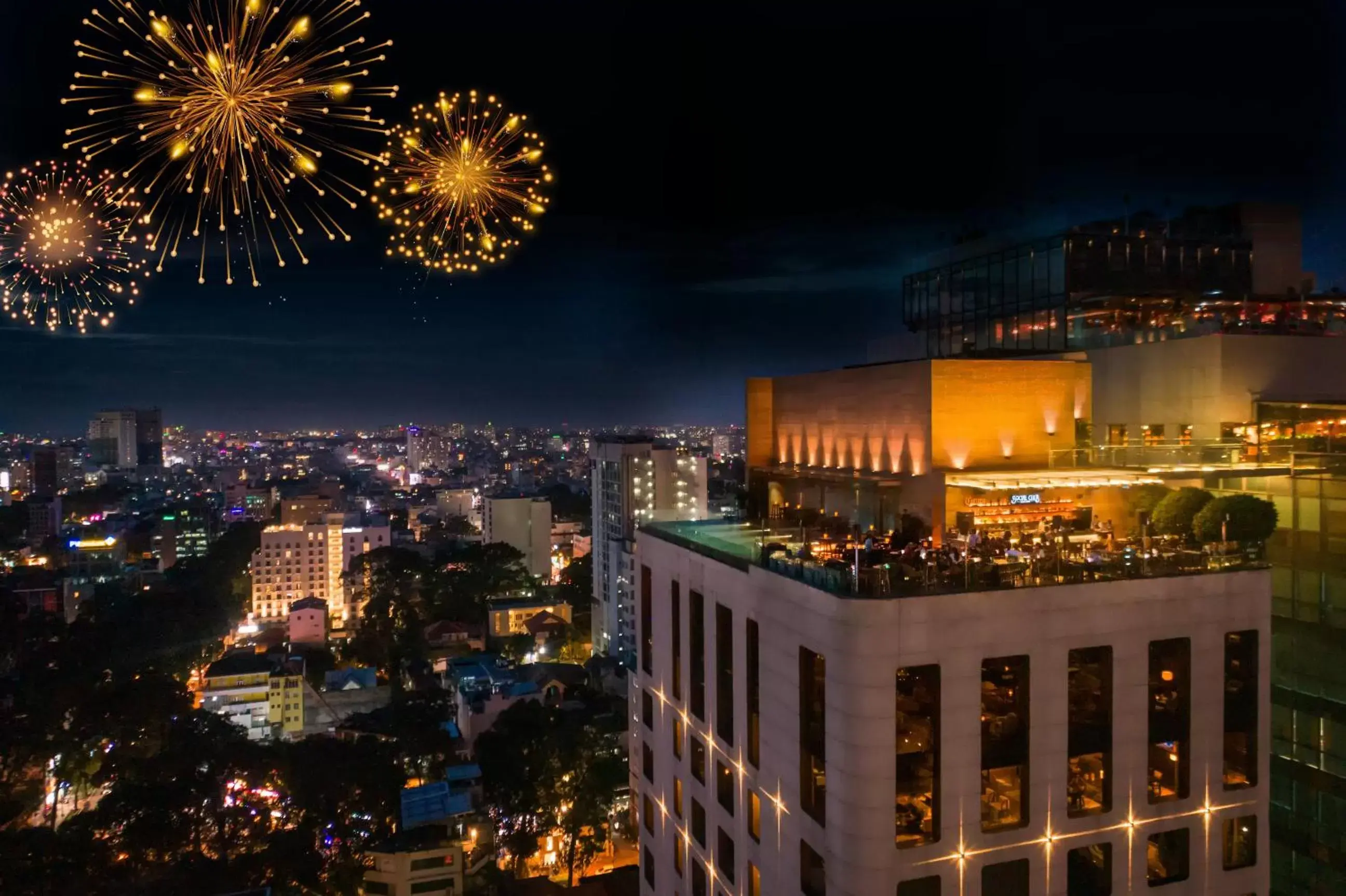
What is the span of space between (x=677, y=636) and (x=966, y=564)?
22.2 feet

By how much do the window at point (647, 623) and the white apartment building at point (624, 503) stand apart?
37.4 m

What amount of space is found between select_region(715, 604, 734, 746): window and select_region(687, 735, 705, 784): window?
103 centimetres

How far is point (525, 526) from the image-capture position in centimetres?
9331

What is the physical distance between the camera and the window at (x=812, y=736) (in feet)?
36.8

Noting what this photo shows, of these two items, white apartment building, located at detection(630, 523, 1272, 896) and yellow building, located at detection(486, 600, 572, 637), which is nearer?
white apartment building, located at detection(630, 523, 1272, 896)

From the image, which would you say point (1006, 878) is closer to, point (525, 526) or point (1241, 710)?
point (1241, 710)

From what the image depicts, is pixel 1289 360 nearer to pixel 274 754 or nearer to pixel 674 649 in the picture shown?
pixel 674 649

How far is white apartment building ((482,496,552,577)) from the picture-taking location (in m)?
91.9

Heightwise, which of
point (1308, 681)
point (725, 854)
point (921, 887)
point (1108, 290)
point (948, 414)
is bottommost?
point (725, 854)

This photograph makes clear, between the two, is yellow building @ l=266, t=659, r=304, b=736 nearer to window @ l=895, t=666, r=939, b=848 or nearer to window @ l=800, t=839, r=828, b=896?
window @ l=800, t=839, r=828, b=896

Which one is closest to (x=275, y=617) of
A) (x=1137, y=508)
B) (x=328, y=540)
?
(x=328, y=540)

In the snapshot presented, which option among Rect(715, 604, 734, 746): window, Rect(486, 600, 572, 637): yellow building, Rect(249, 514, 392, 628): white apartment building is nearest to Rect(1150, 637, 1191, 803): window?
Rect(715, 604, 734, 746): window

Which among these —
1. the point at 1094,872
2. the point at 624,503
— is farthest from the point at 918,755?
the point at 624,503

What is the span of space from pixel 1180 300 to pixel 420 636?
48.6m
